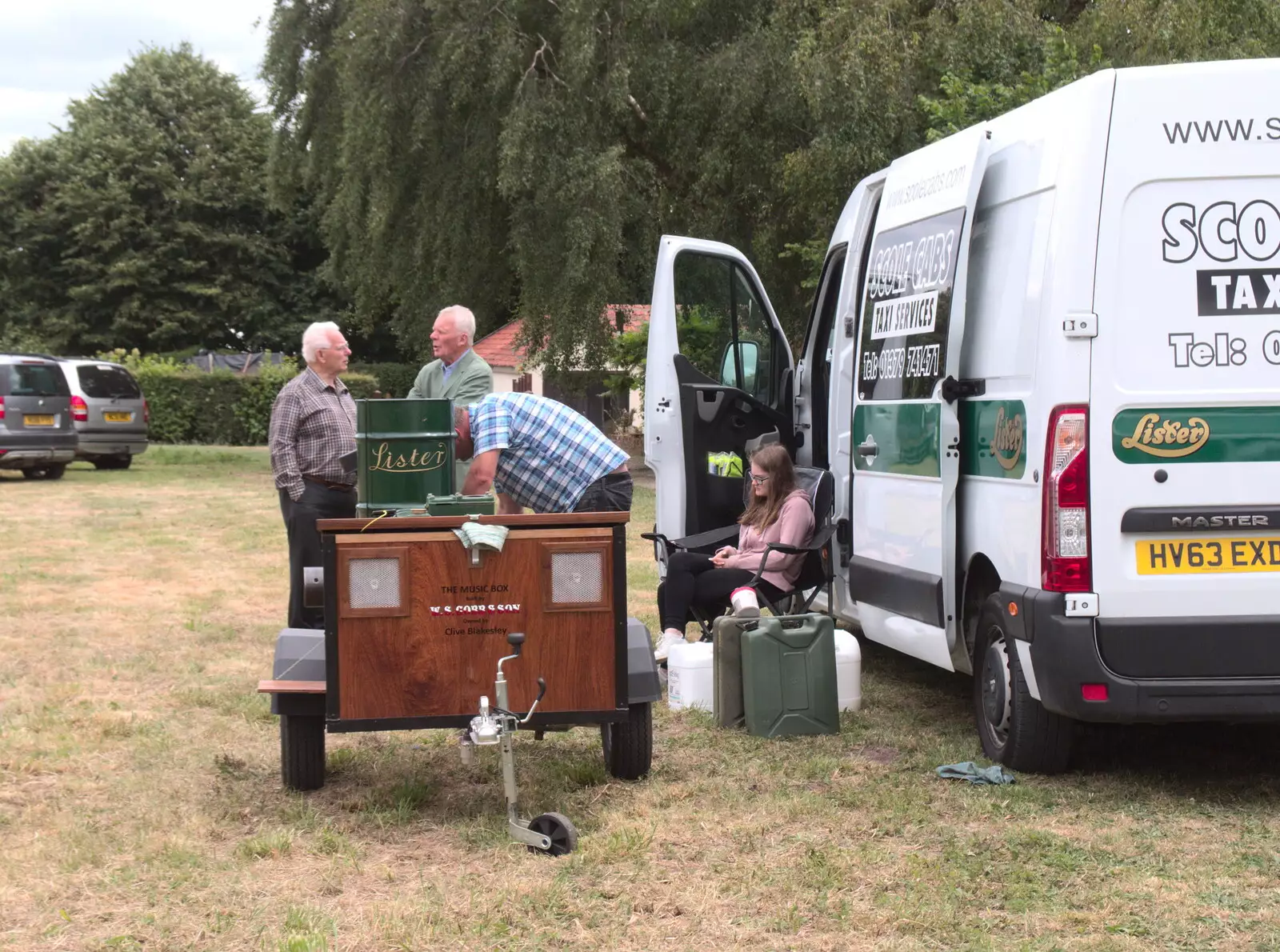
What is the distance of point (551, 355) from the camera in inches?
835

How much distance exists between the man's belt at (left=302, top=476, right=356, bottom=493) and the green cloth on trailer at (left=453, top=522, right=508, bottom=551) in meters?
2.88

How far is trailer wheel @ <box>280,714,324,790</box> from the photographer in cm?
568

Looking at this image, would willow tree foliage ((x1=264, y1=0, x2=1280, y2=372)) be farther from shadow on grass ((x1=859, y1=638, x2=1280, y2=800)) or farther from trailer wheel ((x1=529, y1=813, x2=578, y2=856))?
trailer wheel ((x1=529, y1=813, x2=578, y2=856))

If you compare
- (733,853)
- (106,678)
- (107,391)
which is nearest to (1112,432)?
(733,853)

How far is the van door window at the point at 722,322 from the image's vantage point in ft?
27.5

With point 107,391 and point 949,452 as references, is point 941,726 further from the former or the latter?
point 107,391

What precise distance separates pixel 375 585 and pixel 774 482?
3.12m

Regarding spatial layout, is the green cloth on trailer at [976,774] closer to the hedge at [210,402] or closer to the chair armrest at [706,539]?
the chair armrest at [706,539]

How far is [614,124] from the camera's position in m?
20.3

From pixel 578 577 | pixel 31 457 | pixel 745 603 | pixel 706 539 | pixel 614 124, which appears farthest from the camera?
pixel 31 457

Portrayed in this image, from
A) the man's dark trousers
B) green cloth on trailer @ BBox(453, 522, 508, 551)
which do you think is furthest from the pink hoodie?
green cloth on trailer @ BBox(453, 522, 508, 551)

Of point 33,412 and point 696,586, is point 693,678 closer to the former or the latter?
point 696,586

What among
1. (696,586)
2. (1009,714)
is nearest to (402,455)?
(1009,714)

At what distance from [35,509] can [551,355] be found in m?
6.91
